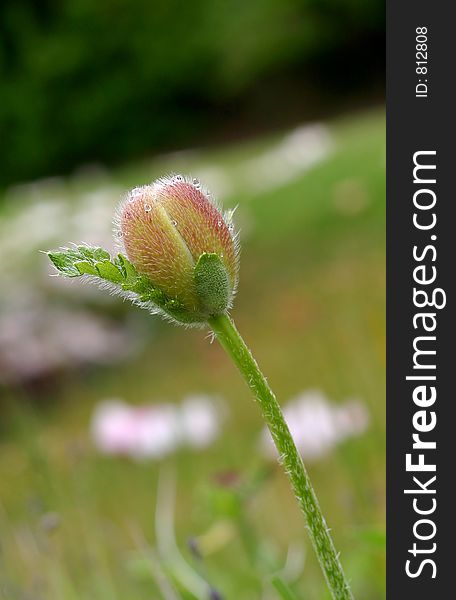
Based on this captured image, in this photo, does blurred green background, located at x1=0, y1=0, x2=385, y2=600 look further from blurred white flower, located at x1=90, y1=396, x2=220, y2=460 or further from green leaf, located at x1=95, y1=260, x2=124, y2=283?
green leaf, located at x1=95, y1=260, x2=124, y2=283

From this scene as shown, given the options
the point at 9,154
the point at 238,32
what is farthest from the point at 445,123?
the point at 238,32

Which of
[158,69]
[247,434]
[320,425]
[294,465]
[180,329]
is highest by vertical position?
[158,69]

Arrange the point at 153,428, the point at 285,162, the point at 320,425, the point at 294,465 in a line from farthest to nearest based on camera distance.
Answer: the point at 285,162, the point at 153,428, the point at 320,425, the point at 294,465

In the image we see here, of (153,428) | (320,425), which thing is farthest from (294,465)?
(153,428)

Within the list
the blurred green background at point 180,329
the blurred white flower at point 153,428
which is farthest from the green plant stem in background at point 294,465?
the blurred white flower at point 153,428

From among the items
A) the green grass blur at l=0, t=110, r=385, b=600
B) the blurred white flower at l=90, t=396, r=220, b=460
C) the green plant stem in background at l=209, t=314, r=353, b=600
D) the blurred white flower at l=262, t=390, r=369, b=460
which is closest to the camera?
the green plant stem in background at l=209, t=314, r=353, b=600

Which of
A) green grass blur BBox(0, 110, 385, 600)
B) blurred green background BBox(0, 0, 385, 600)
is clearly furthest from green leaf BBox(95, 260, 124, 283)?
green grass blur BBox(0, 110, 385, 600)

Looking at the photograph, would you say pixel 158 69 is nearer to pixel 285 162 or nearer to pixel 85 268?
pixel 285 162
